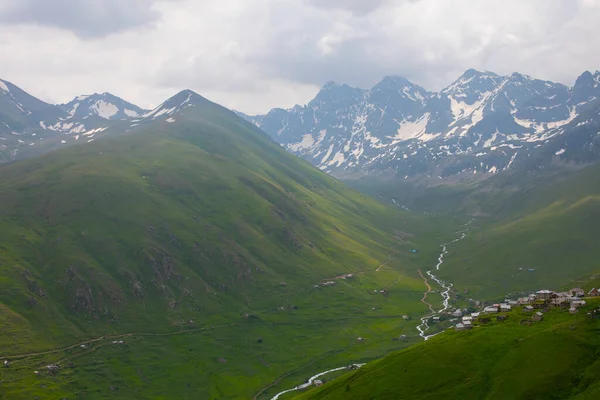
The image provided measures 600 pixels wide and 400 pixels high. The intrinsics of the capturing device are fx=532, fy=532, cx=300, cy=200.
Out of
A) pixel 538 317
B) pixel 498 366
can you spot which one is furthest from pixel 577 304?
pixel 498 366

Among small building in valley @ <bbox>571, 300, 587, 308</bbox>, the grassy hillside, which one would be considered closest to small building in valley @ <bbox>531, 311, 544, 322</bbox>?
the grassy hillside

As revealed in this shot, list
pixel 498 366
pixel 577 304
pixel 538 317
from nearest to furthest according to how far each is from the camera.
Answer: pixel 498 366, pixel 538 317, pixel 577 304

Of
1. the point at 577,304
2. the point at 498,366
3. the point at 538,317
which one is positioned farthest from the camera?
the point at 577,304

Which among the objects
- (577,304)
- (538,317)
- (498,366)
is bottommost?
(498,366)

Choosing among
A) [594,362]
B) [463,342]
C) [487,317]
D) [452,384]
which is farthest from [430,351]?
[594,362]

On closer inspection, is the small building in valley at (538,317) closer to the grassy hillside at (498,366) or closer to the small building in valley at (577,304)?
the grassy hillside at (498,366)

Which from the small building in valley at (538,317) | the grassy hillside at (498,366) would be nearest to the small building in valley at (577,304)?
the grassy hillside at (498,366)

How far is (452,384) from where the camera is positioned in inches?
4870

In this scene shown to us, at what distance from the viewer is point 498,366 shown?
123812mm

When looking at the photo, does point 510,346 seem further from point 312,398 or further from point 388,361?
point 312,398

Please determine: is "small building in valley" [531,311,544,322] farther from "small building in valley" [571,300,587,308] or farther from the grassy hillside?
"small building in valley" [571,300,587,308]

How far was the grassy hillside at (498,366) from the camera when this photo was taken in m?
111

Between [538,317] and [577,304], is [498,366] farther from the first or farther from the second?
[577,304]

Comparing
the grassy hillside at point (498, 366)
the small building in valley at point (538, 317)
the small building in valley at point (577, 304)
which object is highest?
the small building in valley at point (577, 304)
